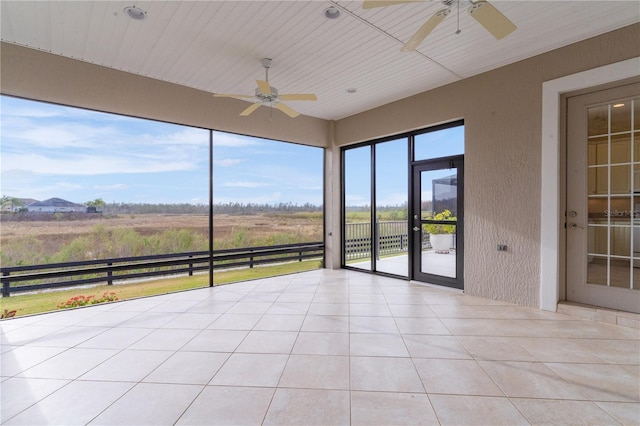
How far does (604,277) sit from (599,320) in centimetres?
52

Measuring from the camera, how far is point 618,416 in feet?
5.64

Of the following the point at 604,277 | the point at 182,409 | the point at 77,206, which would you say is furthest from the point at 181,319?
the point at 604,277

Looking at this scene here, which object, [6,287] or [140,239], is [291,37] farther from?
[6,287]

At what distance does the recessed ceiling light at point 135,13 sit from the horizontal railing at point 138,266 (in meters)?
3.42

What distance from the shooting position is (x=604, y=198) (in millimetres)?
3330

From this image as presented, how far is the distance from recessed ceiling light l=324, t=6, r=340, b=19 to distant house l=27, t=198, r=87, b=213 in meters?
4.20

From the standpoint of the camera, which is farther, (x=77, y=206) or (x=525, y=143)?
(x=77, y=206)

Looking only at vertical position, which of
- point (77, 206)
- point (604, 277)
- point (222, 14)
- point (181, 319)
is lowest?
point (181, 319)

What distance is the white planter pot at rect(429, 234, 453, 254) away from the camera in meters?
4.65

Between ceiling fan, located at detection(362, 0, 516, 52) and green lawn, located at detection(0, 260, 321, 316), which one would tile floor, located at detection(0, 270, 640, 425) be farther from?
ceiling fan, located at detection(362, 0, 516, 52)

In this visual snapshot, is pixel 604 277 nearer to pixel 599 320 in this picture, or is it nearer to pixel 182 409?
pixel 599 320

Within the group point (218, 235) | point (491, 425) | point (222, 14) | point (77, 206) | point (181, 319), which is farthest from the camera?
point (218, 235)

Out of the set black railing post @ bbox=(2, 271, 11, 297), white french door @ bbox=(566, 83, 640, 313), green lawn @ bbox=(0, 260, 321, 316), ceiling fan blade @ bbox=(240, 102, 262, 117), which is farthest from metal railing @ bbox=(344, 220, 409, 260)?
black railing post @ bbox=(2, 271, 11, 297)

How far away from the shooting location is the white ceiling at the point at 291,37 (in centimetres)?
272
